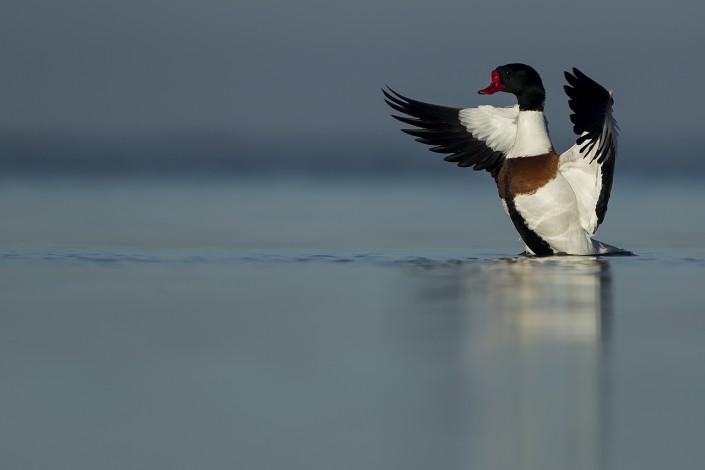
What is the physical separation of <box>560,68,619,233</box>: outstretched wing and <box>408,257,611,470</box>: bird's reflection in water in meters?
1.11

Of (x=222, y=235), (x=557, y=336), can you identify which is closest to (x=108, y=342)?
(x=557, y=336)

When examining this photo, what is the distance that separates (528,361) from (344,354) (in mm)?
757

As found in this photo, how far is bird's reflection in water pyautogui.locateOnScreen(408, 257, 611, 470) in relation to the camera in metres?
4.83

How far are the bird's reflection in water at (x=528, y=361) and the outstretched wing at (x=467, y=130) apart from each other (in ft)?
7.38

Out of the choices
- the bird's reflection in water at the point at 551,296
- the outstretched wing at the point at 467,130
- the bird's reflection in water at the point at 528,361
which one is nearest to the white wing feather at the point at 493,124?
the outstretched wing at the point at 467,130

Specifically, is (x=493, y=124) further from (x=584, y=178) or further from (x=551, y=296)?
(x=551, y=296)

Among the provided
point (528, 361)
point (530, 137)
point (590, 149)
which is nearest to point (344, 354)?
point (528, 361)

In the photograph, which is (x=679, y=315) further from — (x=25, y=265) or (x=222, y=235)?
(x=222, y=235)

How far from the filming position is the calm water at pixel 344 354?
191 inches

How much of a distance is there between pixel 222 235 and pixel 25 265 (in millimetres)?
2847

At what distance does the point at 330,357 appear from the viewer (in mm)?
6234

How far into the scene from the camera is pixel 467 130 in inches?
465

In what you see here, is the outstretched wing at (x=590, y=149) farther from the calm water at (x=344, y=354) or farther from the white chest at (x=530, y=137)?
the calm water at (x=344, y=354)

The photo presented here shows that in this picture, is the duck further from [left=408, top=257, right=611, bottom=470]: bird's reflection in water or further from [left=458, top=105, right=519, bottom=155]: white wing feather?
[left=408, top=257, right=611, bottom=470]: bird's reflection in water
